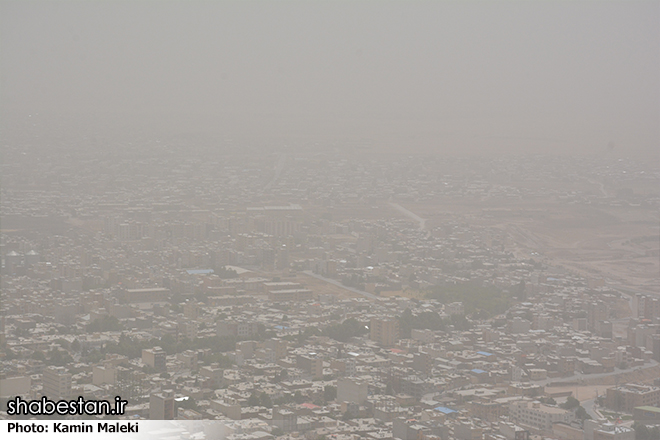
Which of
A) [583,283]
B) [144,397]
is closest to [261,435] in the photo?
[144,397]

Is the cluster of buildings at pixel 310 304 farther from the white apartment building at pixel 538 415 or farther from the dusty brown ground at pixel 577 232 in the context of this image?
the dusty brown ground at pixel 577 232

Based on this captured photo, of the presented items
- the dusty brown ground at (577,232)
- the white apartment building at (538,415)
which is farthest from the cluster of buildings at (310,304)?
the dusty brown ground at (577,232)

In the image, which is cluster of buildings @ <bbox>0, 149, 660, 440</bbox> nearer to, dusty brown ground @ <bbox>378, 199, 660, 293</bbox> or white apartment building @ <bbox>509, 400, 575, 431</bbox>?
white apartment building @ <bbox>509, 400, 575, 431</bbox>

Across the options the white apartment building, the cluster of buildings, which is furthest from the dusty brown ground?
the white apartment building

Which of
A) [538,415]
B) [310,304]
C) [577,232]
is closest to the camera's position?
[538,415]

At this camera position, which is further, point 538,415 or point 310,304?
point 310,304

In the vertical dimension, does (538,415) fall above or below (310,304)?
above

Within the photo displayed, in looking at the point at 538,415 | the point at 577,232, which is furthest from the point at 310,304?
the point at 577,232

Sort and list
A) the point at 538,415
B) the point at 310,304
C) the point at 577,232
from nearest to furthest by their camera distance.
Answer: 1. the point at 538,415
2. the point at 310,304
3. the point at 577,232

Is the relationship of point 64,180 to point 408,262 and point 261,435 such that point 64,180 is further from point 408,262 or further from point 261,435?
point 261,435

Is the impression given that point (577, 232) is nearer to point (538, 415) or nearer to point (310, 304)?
point (310, 304)

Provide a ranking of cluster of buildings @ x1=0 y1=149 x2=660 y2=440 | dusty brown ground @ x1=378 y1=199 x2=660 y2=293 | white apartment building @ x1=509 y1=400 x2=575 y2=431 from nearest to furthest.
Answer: white apartment building @ x1=509 y1=400 x2=575 y2=431, cluster of buildings @ x1=0 y1=149 x2=660 y2=440, dusty brown ground @ x1=378 y1=199 x2=660 y2=293
